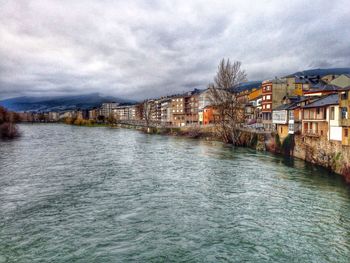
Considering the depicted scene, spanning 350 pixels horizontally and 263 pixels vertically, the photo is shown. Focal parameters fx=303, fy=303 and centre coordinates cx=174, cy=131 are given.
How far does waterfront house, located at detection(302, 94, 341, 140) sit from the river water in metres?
7.17

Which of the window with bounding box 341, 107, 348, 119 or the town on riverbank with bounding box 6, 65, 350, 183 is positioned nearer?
the window with bounding box 341, 107, 348, 119

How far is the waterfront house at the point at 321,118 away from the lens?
129 ft

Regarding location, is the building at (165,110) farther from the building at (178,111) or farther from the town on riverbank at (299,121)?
the town on riverbank at (299,121)

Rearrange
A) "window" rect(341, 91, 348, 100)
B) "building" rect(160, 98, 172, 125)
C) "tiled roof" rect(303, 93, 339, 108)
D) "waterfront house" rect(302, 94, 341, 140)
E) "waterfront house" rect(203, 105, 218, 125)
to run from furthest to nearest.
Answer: "building" rect(160, 98, 172, 125), "waterfront house" rect(203, 105, 218, 125), "tiled roof" rect(303, 93, 339, 108), "waterfront house" rect(302, 94, 341, 140), "window" rect(341, 91, 348, 100)

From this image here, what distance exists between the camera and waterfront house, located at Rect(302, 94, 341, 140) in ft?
129

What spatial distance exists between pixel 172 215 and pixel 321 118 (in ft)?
A: 105

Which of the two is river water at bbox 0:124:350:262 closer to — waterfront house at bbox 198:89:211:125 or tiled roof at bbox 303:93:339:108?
tiled roof at bbox 303:93:339:108

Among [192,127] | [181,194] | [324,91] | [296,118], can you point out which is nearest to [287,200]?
[181,194]

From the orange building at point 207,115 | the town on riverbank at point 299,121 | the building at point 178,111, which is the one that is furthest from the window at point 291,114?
the building at point 178,111

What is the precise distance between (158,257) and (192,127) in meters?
84.7

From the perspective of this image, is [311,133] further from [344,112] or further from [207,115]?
[207,115]

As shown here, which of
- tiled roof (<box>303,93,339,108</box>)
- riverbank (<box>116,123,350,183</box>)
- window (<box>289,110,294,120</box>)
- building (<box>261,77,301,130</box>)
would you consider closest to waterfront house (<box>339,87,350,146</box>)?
riverbank (<box>116,123,350,183</box>)

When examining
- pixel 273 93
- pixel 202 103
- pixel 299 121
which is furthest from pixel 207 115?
pixel 299 121

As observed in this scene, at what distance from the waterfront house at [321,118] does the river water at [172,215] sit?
23.5 ft
